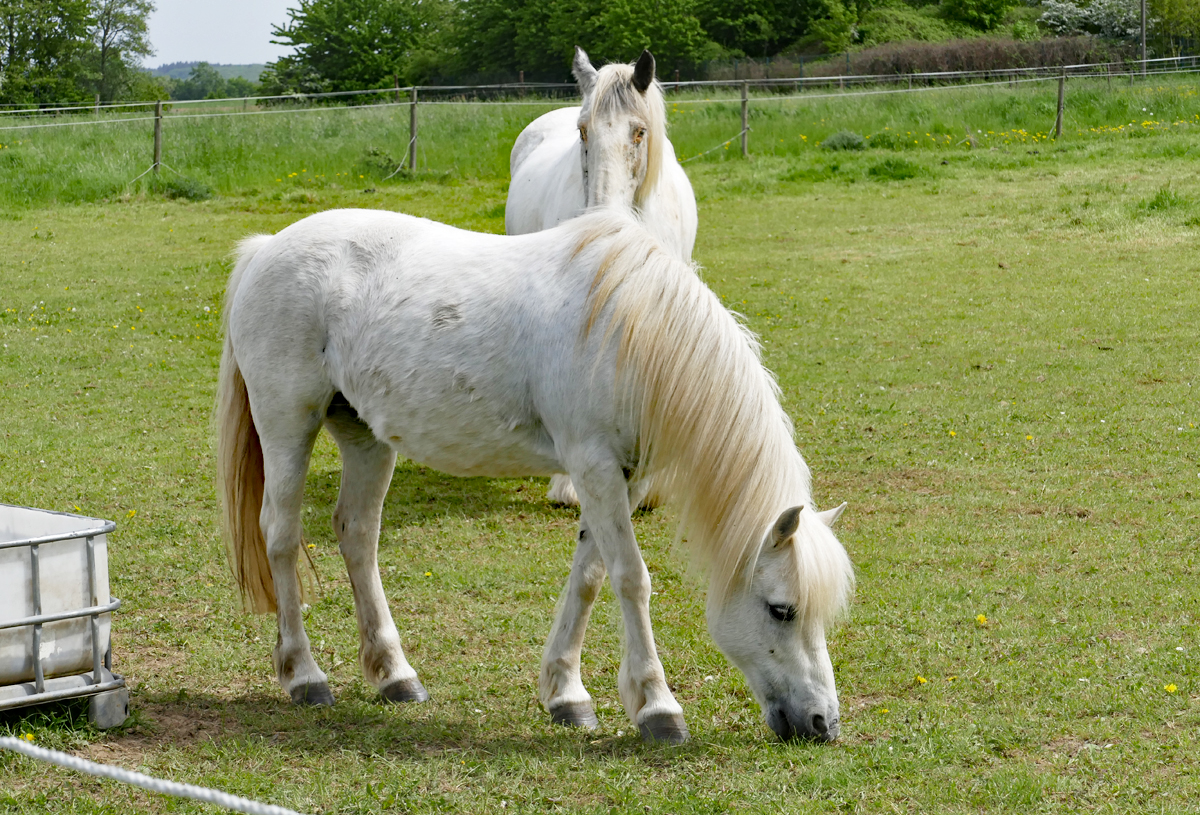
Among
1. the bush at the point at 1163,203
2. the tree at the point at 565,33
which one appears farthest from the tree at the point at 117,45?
the bush at the point at 1163,203

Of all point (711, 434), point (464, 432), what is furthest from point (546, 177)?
point (711, 434)

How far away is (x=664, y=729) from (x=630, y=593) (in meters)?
0.41

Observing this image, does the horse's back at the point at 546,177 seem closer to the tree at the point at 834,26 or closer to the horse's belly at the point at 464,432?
the horse's belly at the point at 464,432

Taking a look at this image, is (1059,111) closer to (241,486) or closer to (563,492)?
(563,492)

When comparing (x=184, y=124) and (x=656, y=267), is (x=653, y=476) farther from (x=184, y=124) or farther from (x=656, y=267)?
(x=184, y=124)

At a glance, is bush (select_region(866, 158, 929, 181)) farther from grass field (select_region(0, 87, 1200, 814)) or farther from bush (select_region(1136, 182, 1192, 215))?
grass field (select_region(0, 87, 1200, 814))

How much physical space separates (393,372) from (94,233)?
12.5 meters

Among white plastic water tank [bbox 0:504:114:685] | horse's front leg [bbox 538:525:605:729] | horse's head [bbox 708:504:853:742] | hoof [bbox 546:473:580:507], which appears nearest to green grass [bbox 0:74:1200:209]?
hoof [bbox 546:473:580:507]

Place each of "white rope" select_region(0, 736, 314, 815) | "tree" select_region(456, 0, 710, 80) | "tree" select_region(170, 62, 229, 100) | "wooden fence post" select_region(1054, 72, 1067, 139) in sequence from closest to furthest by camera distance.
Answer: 1. "white rope" select_region(0, 736, 314, 815)
2. "wooden fence post" select_region(1054, 72, 1067, 139)
3. "tree" select_region(456, 0, 710, 80)
4. "tree" select_region(170, 62, 229, 100)

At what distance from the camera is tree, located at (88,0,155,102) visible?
2454 inches

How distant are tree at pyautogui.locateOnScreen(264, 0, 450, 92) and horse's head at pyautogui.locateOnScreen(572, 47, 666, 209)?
47.8 metres

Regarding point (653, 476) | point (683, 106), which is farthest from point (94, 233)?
point (653, 476)

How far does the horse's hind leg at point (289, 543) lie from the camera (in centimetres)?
374

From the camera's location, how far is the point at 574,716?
352cm
